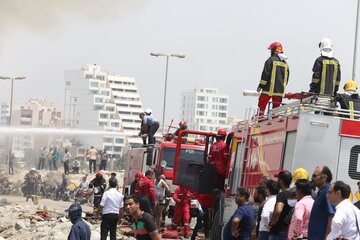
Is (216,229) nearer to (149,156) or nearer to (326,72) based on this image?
(326,72)

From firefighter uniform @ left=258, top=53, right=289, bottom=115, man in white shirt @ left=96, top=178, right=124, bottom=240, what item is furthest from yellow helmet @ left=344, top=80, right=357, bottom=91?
man in white shirt @ left=96, top=178, right=124, bottom=240

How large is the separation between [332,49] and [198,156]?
A: 5746 mm

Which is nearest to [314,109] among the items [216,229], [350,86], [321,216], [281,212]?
[350,86]

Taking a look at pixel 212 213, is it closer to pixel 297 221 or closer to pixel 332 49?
pixel 332 49

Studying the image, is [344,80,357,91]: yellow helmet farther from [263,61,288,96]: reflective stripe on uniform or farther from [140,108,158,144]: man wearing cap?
[140,108,158,144]: man wearing cap

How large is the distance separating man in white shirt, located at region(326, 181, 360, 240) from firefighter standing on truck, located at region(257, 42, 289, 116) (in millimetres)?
7842

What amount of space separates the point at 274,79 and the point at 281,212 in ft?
20.8

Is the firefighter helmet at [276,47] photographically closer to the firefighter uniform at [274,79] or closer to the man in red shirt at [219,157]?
the firefighter uniform at [274,79]

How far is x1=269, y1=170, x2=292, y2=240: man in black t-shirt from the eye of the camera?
1252 centimetres

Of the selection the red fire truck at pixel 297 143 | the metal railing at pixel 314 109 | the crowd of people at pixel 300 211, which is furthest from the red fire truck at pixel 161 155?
the crowd of people at pixel 300 211

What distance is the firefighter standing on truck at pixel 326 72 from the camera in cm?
1711

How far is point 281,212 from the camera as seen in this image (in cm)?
1257

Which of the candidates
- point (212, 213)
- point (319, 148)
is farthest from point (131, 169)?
point (319, 148)

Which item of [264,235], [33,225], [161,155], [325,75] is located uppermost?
[325,75]
